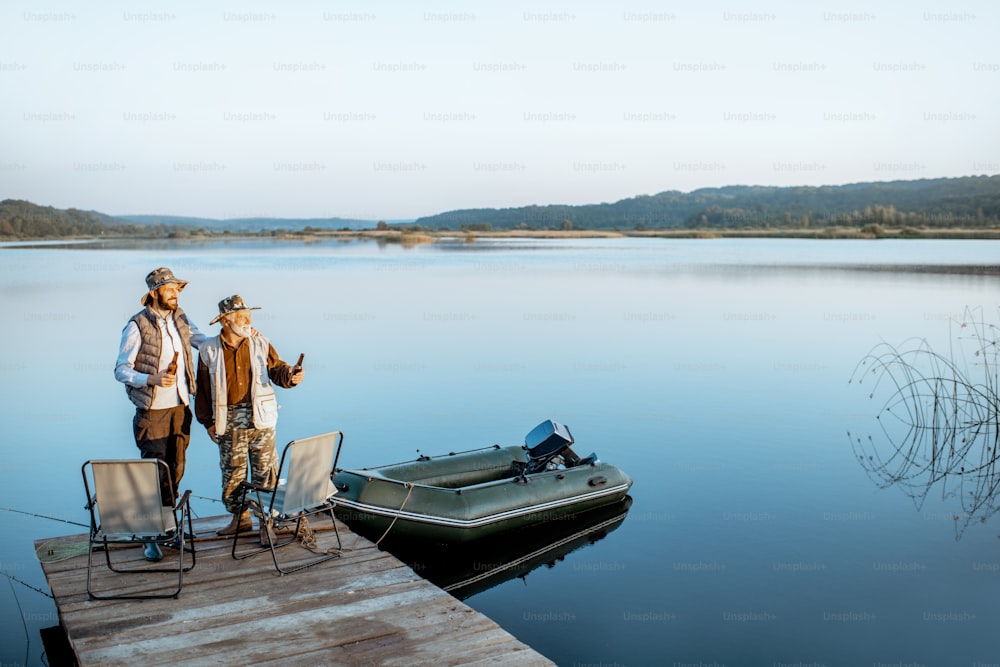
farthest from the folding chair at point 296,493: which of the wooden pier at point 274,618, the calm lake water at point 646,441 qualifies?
the calm lake water at point 646,441

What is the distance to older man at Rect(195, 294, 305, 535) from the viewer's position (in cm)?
532

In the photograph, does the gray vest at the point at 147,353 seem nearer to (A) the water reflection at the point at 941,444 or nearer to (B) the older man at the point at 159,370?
(B) the older man at the point at 159,370

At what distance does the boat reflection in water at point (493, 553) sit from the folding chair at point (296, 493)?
157 cm

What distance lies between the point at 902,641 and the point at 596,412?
642 centimetres

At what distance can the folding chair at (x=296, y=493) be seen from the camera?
5.09 meters

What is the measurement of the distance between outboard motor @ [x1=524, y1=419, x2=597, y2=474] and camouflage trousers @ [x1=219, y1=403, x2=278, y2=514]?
322 cm

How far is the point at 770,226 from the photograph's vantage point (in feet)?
271

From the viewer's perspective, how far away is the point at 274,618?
452 cm

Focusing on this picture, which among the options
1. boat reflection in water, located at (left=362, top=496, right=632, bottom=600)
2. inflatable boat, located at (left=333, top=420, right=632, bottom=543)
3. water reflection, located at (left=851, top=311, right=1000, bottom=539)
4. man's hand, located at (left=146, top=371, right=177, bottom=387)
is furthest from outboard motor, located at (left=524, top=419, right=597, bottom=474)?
A: man's hand, located at (left=146, top=371, right=177, bottom=387)

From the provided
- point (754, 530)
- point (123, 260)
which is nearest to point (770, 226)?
point (123, 260)

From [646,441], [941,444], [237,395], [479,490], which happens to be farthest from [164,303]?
[941,444]

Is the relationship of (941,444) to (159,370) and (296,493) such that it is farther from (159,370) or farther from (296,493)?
(159,370)

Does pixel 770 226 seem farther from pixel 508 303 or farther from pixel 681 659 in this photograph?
pixel 681 659

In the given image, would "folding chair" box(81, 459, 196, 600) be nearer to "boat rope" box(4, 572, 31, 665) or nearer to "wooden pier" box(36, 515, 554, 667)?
"wooden pier" box(36, 515, 554, 667)
